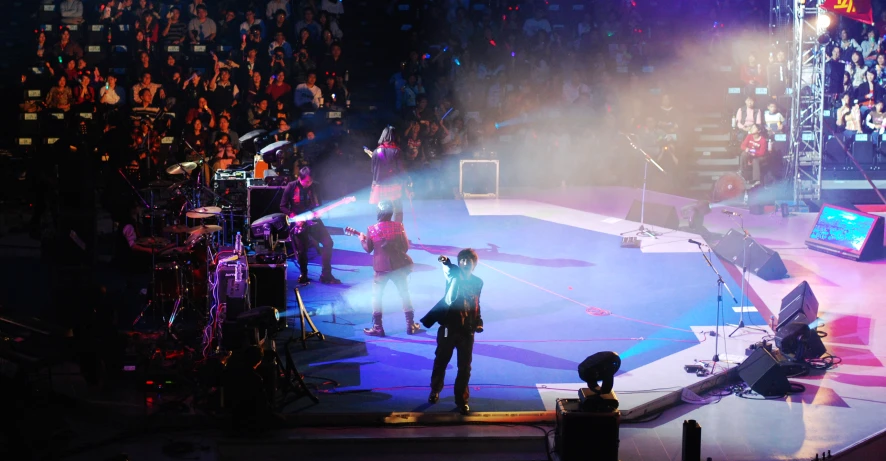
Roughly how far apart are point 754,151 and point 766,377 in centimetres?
1067

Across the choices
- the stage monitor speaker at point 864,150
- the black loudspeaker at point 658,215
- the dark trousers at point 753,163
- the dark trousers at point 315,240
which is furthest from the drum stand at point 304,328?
the stage monitor speaker at point 864,150

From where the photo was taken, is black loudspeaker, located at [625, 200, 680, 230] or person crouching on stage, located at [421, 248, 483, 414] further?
black loudspeaker, located at [625, 200, 680, 230]

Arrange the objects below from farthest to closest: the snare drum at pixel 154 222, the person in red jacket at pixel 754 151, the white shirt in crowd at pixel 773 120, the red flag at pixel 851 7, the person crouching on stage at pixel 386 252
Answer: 1. the white shirt in crowd at pixel 773 120
2. the person in red jacket at pixel 754 151
3. the red flag at pixel 851 7
4. the snare drum at pixel 154 222
5. the person crouching on stage at pixel 386 252

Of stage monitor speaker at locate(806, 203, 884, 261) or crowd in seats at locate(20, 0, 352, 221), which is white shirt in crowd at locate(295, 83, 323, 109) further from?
stage monitor speaker at locate(806, 203, 884, 261)

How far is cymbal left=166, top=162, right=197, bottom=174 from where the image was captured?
12500 millimetres

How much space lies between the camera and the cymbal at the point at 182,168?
41.0ft

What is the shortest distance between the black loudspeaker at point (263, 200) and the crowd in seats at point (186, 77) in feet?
8.00

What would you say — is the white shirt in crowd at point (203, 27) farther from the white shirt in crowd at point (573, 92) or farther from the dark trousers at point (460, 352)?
the dark trousers at point (460, 352)

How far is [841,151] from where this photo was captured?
20078 millimetres

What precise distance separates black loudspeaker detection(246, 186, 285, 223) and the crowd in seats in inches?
96.0

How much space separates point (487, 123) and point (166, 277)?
11032mm

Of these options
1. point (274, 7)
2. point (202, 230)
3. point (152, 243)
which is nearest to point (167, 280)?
point (152, 243)

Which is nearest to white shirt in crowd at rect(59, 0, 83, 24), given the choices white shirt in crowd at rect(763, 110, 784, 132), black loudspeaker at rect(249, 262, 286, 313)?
black loudspeaker at rect(249, 262, 286, 313)

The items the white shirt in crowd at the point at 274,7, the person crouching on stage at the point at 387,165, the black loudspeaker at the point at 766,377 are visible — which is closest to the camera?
the black loudspeaker at the point at 766,377
